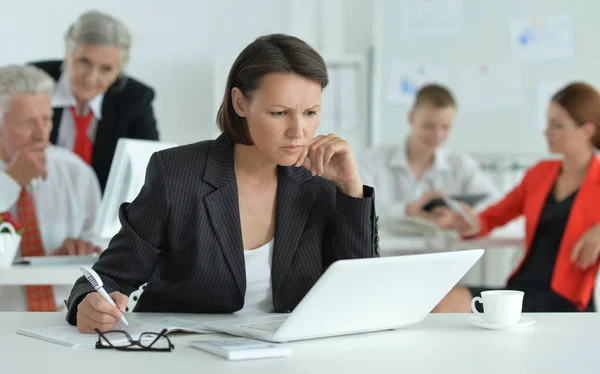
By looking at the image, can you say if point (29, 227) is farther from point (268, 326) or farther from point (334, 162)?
point (268, 326)

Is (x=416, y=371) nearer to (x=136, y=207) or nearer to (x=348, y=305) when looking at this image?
(x=348, y=305)

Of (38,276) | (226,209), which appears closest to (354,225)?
(226,209)

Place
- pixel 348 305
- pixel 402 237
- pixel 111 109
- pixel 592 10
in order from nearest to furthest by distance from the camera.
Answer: pixel 348 305
pixel 111 109
pixel 402 237
pixel 592 10

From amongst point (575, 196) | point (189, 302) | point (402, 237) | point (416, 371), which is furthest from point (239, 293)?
point (402, 237)

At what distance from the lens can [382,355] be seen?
123cm

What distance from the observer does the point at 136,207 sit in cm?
161

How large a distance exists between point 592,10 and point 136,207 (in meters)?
4.00

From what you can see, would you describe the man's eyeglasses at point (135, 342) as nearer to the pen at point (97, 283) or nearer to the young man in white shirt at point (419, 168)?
the pen at point (97, 283)

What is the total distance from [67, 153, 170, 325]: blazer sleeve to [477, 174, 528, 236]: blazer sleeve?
7.08 feet

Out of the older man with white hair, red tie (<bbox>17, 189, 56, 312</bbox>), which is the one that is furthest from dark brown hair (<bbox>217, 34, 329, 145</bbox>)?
red tie (<bbox>17, 189, 56, 312</bbox>)

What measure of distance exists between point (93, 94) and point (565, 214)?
1.84 metres

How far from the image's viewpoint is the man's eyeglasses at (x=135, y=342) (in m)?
1.25

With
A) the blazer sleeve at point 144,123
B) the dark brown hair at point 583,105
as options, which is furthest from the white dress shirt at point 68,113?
the dark brown hair at point 583,105

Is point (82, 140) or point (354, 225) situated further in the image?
point (82, 140)
